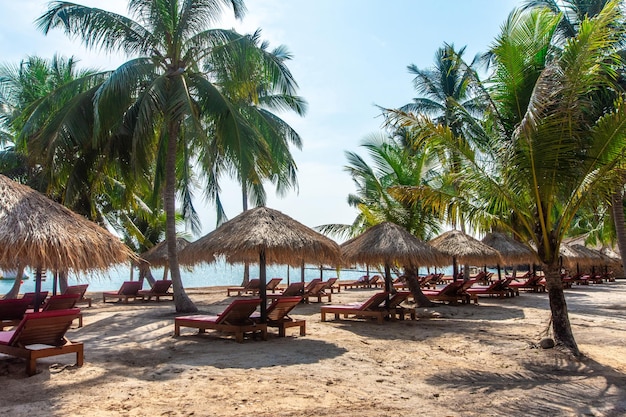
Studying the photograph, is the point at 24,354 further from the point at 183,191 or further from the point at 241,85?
the point at 183,191

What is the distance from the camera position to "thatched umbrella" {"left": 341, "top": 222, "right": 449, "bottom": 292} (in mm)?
11898

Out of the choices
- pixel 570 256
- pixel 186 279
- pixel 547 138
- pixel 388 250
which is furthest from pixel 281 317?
pixel 186 279

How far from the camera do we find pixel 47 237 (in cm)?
657

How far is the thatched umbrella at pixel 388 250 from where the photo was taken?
1190 centimetres

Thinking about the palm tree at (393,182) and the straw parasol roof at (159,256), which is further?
the straw parasol roof at (159,256)

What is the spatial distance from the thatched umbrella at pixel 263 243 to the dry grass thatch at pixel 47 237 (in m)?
1.95

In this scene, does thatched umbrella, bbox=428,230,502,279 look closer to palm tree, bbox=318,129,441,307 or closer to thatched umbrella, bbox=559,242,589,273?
palm tree, bbox=318,129,441,307

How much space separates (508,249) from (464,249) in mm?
3692

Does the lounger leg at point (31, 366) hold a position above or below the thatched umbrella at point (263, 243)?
below

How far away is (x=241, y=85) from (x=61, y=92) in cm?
442

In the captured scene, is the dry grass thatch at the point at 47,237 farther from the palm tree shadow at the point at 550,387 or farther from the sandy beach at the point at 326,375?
the palm tree shadow at the point at 550,387

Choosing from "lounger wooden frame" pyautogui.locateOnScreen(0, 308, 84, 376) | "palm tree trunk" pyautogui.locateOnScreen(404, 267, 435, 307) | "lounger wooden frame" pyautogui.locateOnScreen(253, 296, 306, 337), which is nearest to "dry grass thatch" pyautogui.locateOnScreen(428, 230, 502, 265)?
"palm tree trunk" pyautogui.locateOnScreen(404, 267, 435, 307)

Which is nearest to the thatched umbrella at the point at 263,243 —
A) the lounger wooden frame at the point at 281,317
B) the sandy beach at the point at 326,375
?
the lounger wooden frame at the point at 281,317

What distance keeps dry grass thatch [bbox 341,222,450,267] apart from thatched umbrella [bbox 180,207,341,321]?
6.78 ft
